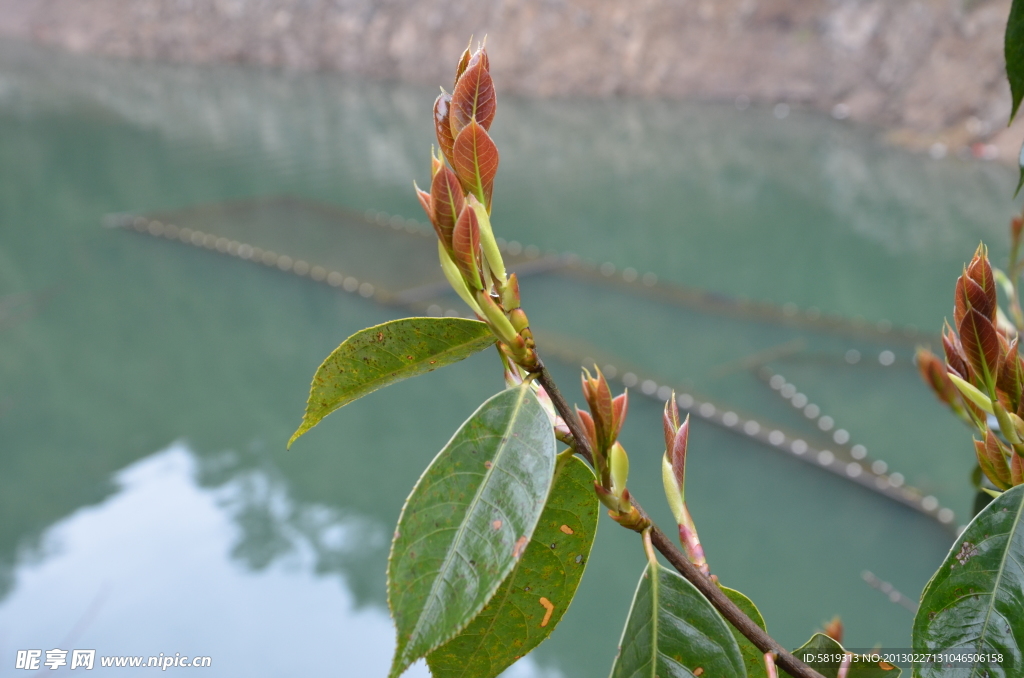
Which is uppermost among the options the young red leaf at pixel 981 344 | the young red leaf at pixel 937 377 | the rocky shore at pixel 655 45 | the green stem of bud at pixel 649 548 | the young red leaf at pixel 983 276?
the rocky shore at pixel 655 45

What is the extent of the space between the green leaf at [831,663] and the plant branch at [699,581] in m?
0.07

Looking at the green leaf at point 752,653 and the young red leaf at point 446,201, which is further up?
the young red leaf at point 446,201

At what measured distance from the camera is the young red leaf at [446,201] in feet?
0.84

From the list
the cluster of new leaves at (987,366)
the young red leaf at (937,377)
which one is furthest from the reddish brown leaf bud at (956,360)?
the young red leaf at (937,377)

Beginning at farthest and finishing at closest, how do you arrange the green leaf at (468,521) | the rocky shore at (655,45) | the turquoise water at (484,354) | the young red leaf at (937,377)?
the rocky shore at (655,45)
the turquoise water at (484,354)
the young red leaf at (937,377)
the green leaf at (468,521)

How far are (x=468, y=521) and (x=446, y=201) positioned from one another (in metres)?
0.10

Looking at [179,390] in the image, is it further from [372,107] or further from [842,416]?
[372,107]

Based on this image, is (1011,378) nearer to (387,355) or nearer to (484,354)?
(387,355)

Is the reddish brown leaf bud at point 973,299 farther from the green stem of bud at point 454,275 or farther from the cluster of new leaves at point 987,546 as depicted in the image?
the green stem of bud at point 454,275

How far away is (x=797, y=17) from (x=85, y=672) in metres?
5.53

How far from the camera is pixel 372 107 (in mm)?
5496

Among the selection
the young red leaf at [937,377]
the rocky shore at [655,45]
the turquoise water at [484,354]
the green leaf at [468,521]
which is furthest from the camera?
A: the rocky shore at [655,45]

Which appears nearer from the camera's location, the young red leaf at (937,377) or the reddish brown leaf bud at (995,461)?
the reddish brown leaf bud at (995,461)

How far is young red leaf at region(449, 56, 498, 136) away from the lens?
27 centimetres
